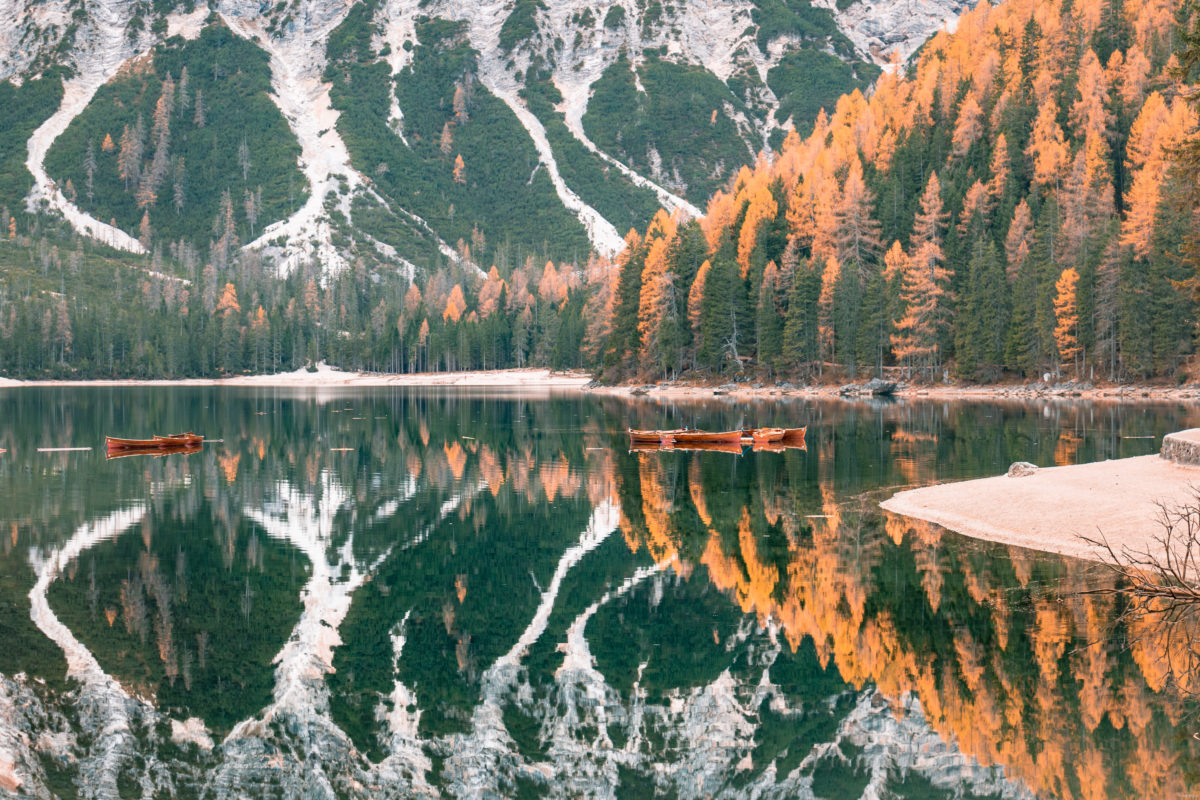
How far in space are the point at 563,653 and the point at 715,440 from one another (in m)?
40.8

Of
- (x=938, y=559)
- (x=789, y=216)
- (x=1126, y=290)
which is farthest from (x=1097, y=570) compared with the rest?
(x=789, y=216)

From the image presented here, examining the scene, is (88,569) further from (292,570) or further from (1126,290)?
(1126,290)

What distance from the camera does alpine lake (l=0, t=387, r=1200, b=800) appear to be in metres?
15.8

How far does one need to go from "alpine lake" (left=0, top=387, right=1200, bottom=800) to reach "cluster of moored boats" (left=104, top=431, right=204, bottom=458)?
1748 centimetres

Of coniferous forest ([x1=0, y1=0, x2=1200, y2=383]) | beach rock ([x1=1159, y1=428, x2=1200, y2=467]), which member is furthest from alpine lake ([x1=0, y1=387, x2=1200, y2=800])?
coniferous forest ([x1=0, y1=0, x2=1200, y2=383])

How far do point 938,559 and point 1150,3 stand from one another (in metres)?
140

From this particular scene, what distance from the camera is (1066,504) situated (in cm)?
3169

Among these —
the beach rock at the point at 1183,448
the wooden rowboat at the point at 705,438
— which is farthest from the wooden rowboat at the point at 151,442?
the beach rock at the point at 1183,448

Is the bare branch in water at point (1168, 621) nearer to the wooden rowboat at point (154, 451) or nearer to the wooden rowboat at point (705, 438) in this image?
the wooden rowboat at point (705, 438)

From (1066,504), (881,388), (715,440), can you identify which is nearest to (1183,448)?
(1066,504)

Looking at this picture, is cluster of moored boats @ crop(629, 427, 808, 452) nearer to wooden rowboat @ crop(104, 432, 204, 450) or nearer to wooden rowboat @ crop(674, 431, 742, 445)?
wooden rowboat @ crop(674, 431, 742, 445)

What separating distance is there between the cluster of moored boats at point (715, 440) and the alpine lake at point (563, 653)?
17.5m

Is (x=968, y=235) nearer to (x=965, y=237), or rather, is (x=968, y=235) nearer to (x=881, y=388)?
(x=965, y=237)

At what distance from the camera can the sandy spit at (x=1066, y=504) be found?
2755 centimetres
